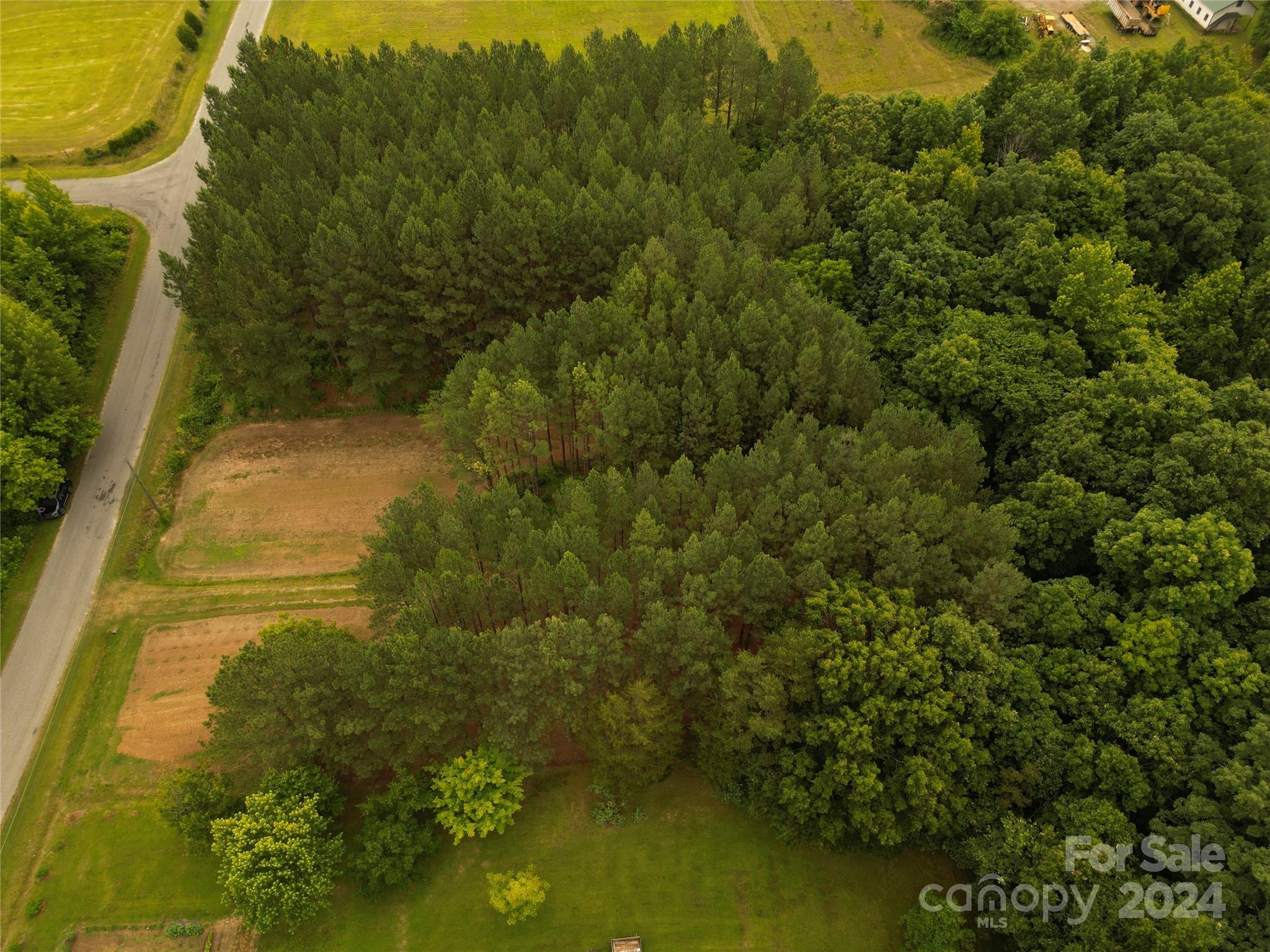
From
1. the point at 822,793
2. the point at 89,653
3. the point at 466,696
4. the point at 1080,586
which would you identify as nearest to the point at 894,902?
the point at 822,793

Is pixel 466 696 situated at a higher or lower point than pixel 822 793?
lower

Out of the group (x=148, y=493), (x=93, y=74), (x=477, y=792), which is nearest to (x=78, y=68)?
(x=93, y=74)

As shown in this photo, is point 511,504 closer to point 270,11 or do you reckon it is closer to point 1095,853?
point 1095,853

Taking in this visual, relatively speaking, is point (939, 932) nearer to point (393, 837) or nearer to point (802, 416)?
point (393, 837)

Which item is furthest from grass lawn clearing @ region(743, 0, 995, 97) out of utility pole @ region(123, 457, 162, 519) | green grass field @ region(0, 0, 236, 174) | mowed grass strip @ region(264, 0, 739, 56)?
utility pole @ region(123, 457, 162, 519)

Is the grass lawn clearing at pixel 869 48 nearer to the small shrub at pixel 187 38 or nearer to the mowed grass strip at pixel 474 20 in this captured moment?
the mowed grass strip at pixel 474 20

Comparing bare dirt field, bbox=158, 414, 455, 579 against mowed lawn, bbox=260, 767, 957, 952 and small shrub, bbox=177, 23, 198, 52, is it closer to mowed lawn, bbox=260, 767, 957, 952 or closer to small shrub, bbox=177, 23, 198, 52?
mowed lawn, bbox=260, 767, 957, 952

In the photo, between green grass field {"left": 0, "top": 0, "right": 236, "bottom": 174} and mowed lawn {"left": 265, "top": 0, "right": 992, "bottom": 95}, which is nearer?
green grass field {"left": 0, "top": 0, "right": 236, "bottom": 174}
